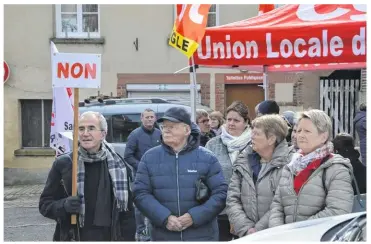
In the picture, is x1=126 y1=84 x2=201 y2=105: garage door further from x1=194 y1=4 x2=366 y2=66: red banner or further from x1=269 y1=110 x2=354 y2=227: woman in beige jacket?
x1=269 y1=110 x2=354 y2=227: woman in beige jacket

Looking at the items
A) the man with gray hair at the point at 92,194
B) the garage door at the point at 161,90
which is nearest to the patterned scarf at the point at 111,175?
the man with gray hair at the point at 92,194

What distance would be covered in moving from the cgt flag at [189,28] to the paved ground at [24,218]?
3517mm

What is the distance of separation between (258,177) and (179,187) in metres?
0.57

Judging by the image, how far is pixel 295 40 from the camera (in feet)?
20.7

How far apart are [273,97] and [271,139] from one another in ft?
33.3

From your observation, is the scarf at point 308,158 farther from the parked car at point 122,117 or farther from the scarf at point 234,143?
the parked car at point 122,117

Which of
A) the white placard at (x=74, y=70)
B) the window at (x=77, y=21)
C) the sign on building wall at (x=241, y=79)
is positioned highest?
the window at (x=77, y=21)

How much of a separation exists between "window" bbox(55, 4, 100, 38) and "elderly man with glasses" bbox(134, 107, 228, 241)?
34.7 feet

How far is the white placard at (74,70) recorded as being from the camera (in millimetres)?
4922

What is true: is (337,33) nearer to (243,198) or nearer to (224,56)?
(224,56)

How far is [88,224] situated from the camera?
14.6 feet

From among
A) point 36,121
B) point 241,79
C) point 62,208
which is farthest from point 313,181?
point 36,121

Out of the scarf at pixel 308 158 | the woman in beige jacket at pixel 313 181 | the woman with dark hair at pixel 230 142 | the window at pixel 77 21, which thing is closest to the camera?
the woman in beige jacket at pixel 313 181
